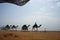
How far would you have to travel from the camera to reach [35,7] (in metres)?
4.88

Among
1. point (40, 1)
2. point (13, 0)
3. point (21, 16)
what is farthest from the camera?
point (21, 16)

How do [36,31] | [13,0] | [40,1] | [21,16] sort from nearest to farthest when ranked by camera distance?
1. [13,0]
2. [40,1]
3. [21,16]
4. [36,31]

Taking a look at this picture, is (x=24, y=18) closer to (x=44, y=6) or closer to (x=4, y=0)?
(x=44, y=6)

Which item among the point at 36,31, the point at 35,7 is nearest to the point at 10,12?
the point at 35,7

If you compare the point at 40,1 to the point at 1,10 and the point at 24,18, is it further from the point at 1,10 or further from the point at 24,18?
the point at 1,10

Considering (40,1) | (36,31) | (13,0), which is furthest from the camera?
(36,31)

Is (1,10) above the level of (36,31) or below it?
above

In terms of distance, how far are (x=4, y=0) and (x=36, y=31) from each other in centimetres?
271

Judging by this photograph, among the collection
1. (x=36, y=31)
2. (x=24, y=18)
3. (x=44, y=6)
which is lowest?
(x=36, y=31)

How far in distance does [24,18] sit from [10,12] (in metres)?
0.50

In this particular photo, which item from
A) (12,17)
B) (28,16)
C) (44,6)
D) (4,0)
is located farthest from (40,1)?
(4,0)

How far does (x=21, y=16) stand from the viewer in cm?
509

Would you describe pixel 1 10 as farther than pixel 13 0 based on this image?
Yes

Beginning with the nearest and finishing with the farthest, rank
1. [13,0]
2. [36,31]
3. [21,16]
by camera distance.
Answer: [13,0], [21,16], [36,31]
